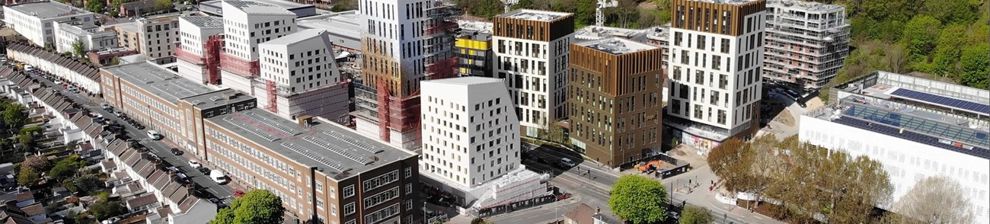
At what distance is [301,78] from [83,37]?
47.4m

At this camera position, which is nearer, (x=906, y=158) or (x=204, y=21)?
(x=906, y=158)

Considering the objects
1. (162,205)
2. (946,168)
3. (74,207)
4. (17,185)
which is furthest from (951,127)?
(17,185)

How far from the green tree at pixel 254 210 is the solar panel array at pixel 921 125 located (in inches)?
1636

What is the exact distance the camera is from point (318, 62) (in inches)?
3494

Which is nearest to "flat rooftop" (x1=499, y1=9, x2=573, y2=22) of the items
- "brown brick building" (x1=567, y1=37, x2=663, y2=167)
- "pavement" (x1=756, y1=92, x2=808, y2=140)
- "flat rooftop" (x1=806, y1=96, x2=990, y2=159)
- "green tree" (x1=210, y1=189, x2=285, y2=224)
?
"brown brick building" (x1=567, y1=37, x2=663, y2=167)

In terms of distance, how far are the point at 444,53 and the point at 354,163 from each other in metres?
18.8

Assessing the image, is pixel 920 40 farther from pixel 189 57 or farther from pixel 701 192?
pixel 189 57

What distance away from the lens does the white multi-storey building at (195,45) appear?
103 m

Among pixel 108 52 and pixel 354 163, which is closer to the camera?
pixel 354 163

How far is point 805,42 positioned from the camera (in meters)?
101

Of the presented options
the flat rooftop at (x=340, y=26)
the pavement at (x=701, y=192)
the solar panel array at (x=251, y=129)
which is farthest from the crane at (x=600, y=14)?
the solar panel array at (x=251, y=129)

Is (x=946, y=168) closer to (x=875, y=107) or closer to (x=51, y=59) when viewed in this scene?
(x=875, y=107)

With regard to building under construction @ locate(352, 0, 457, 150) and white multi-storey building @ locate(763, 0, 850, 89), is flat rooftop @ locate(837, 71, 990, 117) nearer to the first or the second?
white multi-storey building @ locate(763, 0, 850, 89)

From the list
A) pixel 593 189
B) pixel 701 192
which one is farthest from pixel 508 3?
pixel 701 192
